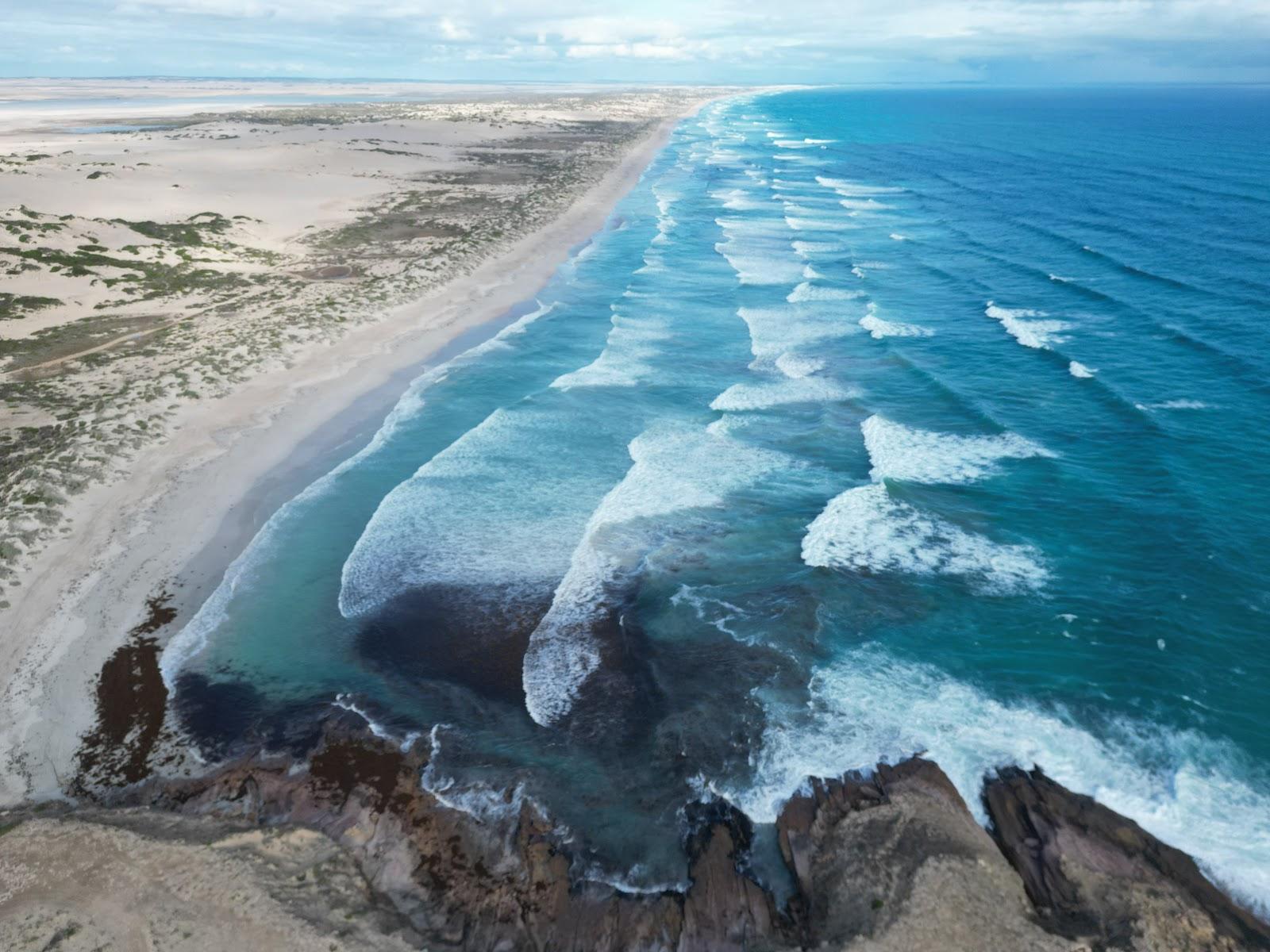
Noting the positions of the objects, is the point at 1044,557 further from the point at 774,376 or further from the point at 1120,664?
the point at 774,376

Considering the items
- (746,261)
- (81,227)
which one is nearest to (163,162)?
(81,227)

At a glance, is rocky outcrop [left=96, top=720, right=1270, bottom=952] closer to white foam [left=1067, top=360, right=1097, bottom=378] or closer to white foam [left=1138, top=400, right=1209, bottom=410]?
white foam [left=1138, top=400, right=1209, bottom=410]

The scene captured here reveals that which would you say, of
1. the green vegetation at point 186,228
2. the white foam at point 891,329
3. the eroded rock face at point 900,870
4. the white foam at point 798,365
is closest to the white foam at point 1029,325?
the white foam at point 891,329

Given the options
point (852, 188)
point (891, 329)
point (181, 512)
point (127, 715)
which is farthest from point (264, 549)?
point (852, 188)

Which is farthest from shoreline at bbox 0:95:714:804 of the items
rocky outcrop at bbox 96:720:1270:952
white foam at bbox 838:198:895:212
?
white foam at bbox 838:198:895:212

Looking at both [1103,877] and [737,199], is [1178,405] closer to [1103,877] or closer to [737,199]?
[1103,877]

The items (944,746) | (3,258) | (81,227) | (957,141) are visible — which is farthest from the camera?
(957,141)
